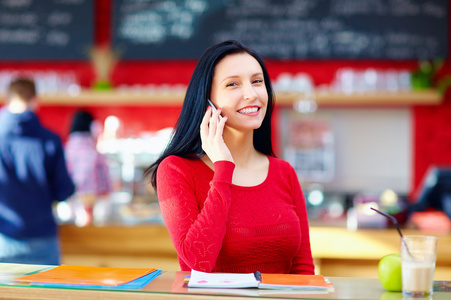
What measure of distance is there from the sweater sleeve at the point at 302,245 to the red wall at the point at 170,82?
119 inches

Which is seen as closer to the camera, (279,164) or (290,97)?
(279,164)

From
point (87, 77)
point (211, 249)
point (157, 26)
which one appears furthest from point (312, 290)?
point (87, 77)

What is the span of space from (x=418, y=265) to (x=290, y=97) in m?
3.40

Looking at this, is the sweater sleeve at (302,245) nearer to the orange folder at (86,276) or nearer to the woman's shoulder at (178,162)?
the woman's shoulder at (178,162)

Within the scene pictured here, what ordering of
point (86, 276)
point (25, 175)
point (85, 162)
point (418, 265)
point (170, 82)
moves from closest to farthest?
1. point (418, 265)
2. point (86, 276)
3. point (25, 175)
4. point (85, 162)
5. point (170, 82)

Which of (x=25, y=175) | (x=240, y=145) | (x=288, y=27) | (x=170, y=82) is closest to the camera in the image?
(x=240, y=145)

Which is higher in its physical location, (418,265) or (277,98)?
(277,98)

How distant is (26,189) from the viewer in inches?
106

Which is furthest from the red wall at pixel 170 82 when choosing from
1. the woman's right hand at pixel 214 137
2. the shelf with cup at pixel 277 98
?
the woman's right hand at pixel 214 137

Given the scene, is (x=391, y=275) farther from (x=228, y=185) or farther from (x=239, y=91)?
(x=239, y=91)

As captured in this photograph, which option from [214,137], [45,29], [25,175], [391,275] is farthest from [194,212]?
[45,29]

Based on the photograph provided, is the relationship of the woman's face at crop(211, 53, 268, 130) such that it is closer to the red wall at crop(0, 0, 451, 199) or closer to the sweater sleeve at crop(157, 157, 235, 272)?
the sweater sleeve at crop(157, 157, 235, 272)

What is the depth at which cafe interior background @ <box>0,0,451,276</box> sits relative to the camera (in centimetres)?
448

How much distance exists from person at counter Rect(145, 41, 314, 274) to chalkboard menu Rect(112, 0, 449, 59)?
3.01 metres
